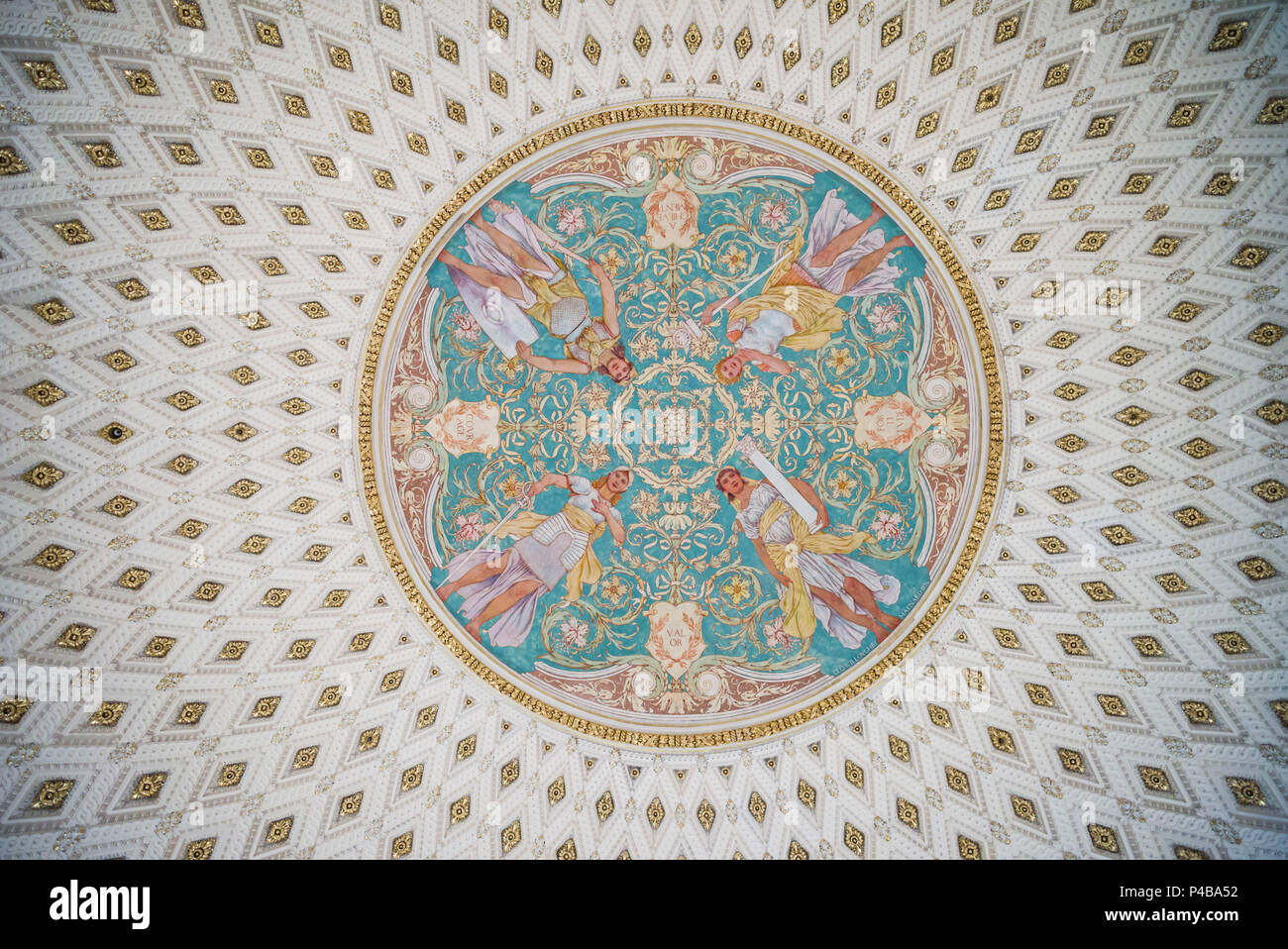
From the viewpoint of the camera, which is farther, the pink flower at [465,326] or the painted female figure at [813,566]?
the painted female figure at [813,566]

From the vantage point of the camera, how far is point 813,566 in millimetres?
17516

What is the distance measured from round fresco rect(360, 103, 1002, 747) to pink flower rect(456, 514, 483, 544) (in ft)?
0.19

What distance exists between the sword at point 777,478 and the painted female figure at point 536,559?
10.3ft

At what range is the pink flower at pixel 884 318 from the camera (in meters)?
16.3

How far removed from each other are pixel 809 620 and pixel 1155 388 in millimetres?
9337

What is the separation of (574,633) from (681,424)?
21.1 ft

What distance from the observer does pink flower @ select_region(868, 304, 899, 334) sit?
1628 cm

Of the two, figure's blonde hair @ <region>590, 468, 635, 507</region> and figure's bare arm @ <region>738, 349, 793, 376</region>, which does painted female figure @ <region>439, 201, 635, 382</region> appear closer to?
figure's blonde hair @ <region>590, 468, 635, 507</region>

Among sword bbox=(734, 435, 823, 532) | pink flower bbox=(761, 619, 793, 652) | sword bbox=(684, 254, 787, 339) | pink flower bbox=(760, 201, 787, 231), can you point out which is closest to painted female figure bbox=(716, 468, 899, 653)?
sword bbox=(734, 435, 823, 532)

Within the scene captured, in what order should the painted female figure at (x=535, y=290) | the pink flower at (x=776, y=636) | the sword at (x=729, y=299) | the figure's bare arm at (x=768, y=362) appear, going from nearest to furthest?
the painted female figure at (x=535, y=290) → the sword at (x=729, y=299) → the figure's bare arm at (x=768, y=362) → the pink flower at (x=776, y=636)

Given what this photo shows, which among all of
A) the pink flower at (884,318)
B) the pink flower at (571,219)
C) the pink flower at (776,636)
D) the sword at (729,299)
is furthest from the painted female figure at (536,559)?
the pink flower at (884,318)

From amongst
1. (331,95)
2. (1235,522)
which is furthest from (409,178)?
(1235,522)

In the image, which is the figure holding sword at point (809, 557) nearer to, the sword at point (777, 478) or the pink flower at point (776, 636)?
the sword at point (777, 478)

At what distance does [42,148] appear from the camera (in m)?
11.4
